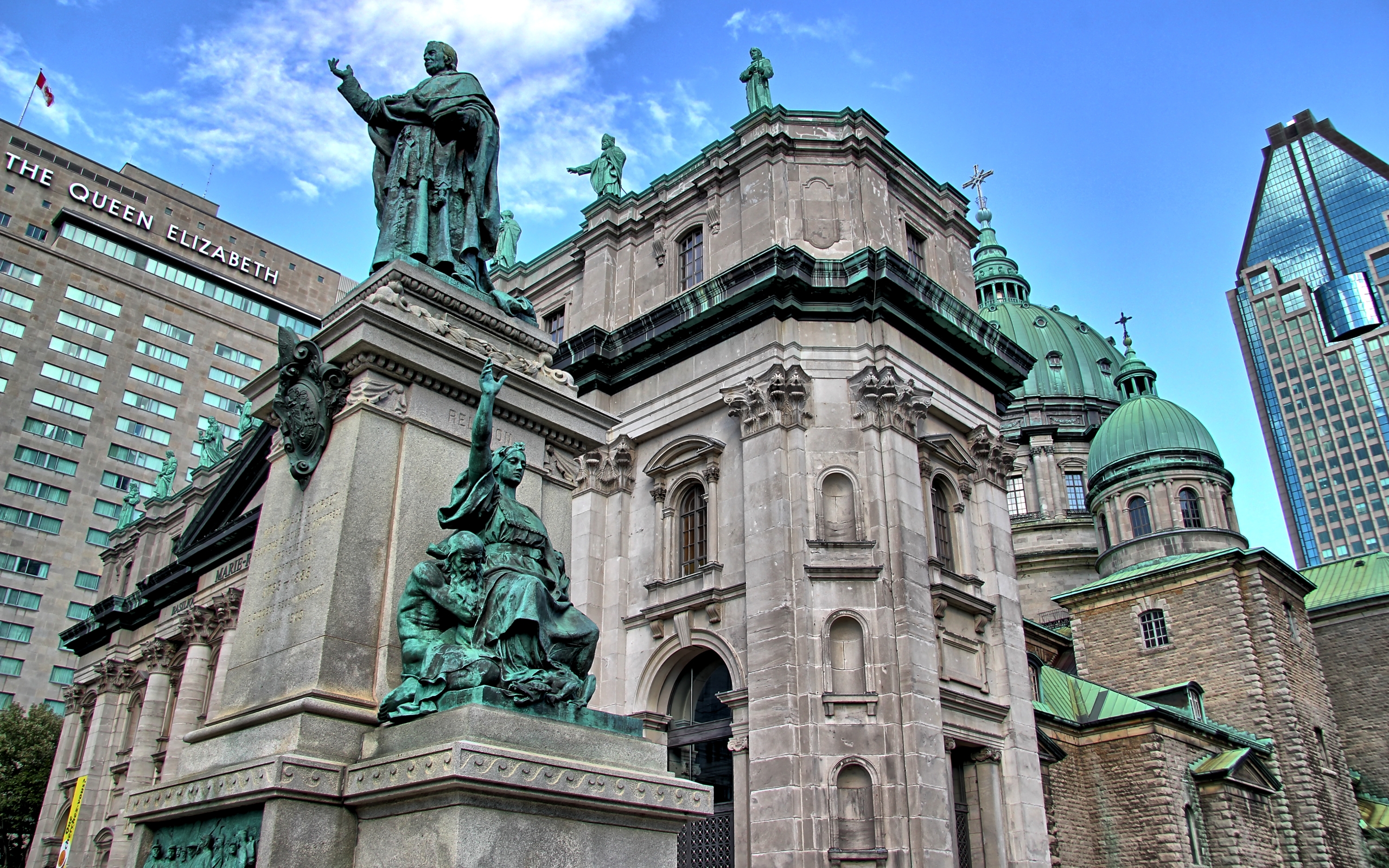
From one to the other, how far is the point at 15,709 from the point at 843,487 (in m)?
47.3

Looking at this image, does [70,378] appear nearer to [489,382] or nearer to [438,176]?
[438,176]

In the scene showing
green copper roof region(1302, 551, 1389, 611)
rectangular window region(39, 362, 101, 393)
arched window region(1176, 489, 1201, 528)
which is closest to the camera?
arched window region(1176, 489, 1201, 528)

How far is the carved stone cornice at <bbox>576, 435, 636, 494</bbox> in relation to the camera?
2847cm

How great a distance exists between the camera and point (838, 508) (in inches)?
969

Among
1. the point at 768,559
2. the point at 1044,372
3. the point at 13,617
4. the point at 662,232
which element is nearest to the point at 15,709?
the point at 13,617

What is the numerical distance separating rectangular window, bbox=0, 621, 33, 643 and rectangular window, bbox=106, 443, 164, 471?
43.4ft

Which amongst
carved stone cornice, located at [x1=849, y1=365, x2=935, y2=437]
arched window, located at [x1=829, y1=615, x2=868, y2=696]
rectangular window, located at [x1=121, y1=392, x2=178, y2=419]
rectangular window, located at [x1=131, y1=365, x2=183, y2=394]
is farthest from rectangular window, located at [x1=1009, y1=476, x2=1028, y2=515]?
rectangular window, located at [x1=131, y1=365, x2=183, y2=394]

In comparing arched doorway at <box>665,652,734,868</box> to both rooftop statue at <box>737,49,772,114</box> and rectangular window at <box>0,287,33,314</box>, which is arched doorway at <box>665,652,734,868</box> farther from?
rectangular window at <box>0,287,33,314</box>

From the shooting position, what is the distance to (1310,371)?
153 m

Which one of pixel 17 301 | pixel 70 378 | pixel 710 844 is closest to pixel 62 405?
pixel 70 378

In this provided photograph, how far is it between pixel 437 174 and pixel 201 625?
1114 inches

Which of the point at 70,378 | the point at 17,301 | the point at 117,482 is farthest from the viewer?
the point at 70,378

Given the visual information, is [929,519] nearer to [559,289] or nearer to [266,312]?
[559,289]

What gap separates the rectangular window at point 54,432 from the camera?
7406 cm
